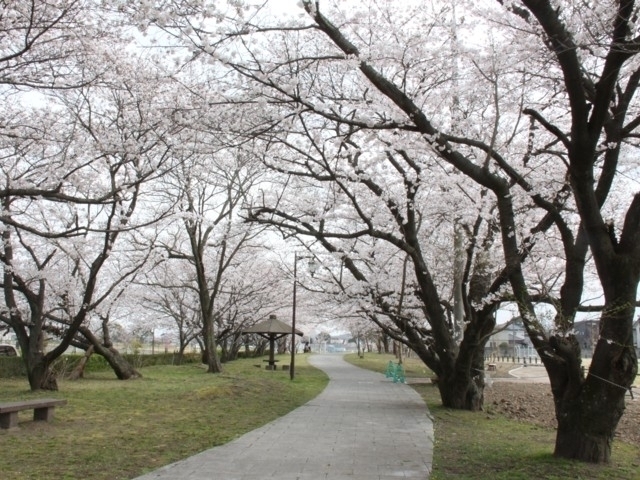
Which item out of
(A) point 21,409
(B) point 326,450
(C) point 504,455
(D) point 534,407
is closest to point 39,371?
(A) point 21,409

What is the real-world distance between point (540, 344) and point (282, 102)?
4570 millimetres

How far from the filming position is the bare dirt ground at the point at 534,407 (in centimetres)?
1208

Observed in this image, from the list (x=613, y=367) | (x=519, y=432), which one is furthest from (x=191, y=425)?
(x=613, y=367)

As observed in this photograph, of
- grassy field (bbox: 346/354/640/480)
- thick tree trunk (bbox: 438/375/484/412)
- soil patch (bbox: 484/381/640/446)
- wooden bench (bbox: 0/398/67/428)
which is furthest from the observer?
thick tree trunk (bbox: 438/375/484/412)

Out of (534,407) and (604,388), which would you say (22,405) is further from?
(534,407)

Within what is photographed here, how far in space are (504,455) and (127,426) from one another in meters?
5.75

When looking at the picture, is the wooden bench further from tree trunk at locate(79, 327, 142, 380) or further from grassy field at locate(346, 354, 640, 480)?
tree trunk at locate(79, 327, 142, 380)

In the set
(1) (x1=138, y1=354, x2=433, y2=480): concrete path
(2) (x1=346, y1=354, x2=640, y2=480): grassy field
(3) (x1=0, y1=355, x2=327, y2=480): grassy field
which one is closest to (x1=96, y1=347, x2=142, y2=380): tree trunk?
(3) (x1=0, y1=355, x2=327, y2=480): grassy field

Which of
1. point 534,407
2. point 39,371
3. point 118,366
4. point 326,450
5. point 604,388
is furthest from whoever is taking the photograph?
point 118,366

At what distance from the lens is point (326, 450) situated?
7406 mm

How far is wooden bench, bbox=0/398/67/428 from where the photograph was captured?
26.2ft

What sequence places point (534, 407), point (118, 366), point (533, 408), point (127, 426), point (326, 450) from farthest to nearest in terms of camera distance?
point (118, 366) → point (534, 407) → point (533, 408) → point (127, 426) → point (326, 450)

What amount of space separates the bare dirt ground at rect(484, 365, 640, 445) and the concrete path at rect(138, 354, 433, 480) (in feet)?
Result: 9.87

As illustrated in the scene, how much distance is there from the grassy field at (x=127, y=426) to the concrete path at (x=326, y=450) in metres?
0.39
